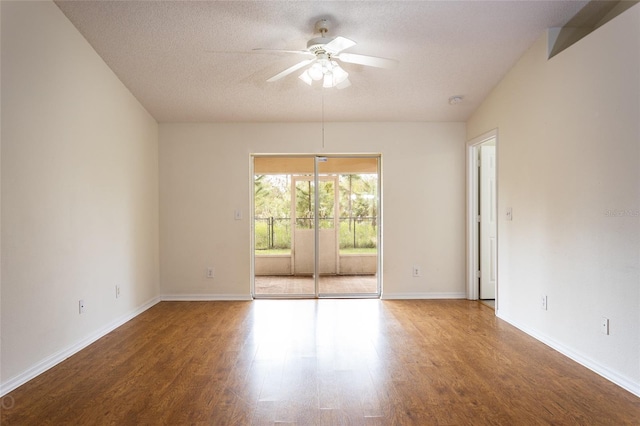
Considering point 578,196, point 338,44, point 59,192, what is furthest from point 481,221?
point 59,192

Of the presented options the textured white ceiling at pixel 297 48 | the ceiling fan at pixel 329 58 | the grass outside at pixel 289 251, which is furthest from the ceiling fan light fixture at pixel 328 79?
the grass outside at pixel 289 251

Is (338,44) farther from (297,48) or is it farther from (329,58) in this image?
(297,48)

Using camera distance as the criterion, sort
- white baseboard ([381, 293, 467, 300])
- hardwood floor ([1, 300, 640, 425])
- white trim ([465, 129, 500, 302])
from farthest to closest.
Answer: white baseboard ([381, 293, 467, 300]) < white trim ([465, 129, 500, 302]) < hardwood floor ([1, 300, 640, 425])

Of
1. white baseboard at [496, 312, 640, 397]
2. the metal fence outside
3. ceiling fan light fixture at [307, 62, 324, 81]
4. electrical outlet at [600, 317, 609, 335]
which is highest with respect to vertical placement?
ceiling fan light fixture at [307, 62, 324, 81]

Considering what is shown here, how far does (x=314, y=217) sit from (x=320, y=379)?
105 inches

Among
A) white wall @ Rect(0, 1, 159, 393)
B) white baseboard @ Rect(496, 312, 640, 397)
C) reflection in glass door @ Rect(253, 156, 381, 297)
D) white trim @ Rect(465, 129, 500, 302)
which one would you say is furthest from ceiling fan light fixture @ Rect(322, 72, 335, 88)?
white baseboard @ Rect(496, 312, 640, 397)

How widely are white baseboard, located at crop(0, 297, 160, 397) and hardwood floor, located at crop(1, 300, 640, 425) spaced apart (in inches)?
2.1

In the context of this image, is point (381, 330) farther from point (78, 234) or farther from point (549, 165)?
point (78, 234)

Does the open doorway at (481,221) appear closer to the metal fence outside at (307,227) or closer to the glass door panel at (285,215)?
the metal fence outside at (307,227)

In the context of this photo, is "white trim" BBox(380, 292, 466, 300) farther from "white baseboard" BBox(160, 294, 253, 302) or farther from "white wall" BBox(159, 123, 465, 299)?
"white baseboard" BBox(160, 294, 253, 302)

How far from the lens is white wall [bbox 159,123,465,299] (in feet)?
15.3

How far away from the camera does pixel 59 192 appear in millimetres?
2816

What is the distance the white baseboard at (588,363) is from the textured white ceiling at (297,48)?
2.51 meters

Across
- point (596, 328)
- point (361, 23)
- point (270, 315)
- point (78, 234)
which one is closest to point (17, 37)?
point (78, 234)
